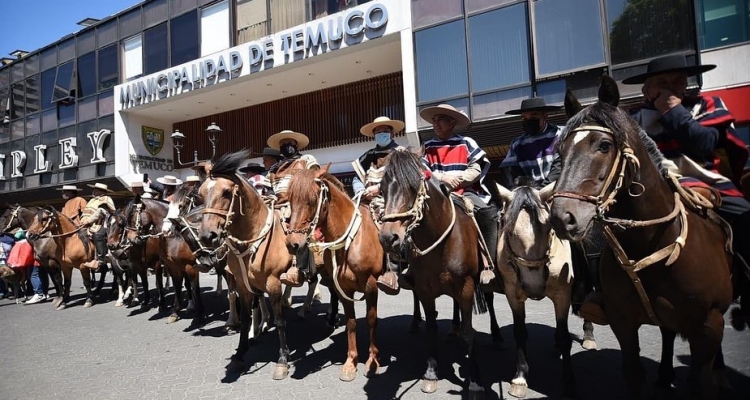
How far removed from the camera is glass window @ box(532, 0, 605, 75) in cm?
1048

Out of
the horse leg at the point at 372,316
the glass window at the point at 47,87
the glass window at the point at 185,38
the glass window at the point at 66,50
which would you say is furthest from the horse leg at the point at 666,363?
the glass window at the point at 47,87

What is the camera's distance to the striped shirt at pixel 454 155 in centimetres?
458

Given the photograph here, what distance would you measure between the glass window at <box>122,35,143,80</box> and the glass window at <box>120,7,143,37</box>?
360 mm

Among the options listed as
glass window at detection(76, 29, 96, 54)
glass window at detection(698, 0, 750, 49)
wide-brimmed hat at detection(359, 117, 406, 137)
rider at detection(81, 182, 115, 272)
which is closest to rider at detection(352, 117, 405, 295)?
wide-brimmed hat at detection(359, 117, 406, 137)

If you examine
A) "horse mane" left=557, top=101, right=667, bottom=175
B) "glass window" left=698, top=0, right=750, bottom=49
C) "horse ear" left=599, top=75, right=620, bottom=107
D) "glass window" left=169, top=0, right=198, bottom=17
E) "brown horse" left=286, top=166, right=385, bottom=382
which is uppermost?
"glass window" left=169, top=0, right=198, bottom=17

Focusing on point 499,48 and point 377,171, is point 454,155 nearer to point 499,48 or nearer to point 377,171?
point 377,171

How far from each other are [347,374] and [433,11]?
11666 mm

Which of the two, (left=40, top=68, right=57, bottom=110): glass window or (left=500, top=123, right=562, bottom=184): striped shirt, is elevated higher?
(left=40, top=68, right=57, bottom=110): glass window

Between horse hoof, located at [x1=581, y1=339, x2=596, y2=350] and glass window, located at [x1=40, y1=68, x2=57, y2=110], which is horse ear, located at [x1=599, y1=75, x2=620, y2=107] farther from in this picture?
glass window, located at [x1=40, y1=68, x2=57, y2=110]

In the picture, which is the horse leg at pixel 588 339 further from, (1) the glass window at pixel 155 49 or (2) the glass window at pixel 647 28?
(1) the glass window at pixel 155 49

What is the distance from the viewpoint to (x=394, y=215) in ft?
10.6

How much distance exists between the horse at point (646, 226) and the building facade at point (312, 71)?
9.21m

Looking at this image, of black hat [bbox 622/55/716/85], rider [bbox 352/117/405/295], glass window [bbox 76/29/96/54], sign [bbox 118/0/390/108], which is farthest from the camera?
glass window [bbox 76/29/96/54]

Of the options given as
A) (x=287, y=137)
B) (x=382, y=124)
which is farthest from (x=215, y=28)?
(x=382, y=124)
